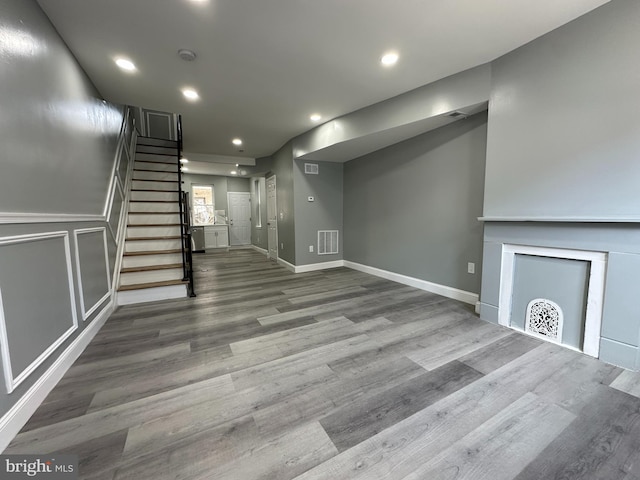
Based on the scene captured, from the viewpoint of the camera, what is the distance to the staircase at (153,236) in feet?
11.0

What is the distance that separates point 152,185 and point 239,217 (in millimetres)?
Result: 4133

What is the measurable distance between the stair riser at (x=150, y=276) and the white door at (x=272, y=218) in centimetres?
265

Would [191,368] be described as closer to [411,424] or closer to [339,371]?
[339,371]

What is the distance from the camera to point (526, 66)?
220 centimetres

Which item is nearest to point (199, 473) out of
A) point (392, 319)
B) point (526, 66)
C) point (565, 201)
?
point (392, 319)

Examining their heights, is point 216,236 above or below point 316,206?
below


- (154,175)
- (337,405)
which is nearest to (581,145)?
(337,405)

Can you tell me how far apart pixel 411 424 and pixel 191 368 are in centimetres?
154

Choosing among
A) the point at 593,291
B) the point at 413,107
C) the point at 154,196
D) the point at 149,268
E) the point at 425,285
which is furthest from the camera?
the point at 154,196

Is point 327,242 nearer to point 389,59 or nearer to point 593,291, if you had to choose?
point 389,59

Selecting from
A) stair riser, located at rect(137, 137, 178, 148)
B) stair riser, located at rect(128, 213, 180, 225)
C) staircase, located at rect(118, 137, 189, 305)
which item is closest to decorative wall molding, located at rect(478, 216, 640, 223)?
staircase, located at rect(118, 137, 189, 305)

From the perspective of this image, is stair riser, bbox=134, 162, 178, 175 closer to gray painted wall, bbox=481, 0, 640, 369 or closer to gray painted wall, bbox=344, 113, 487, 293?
gray painted wall, bbox=344, 113, 487, 293

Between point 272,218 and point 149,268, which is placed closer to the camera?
point 149,268

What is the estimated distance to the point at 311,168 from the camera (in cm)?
503
